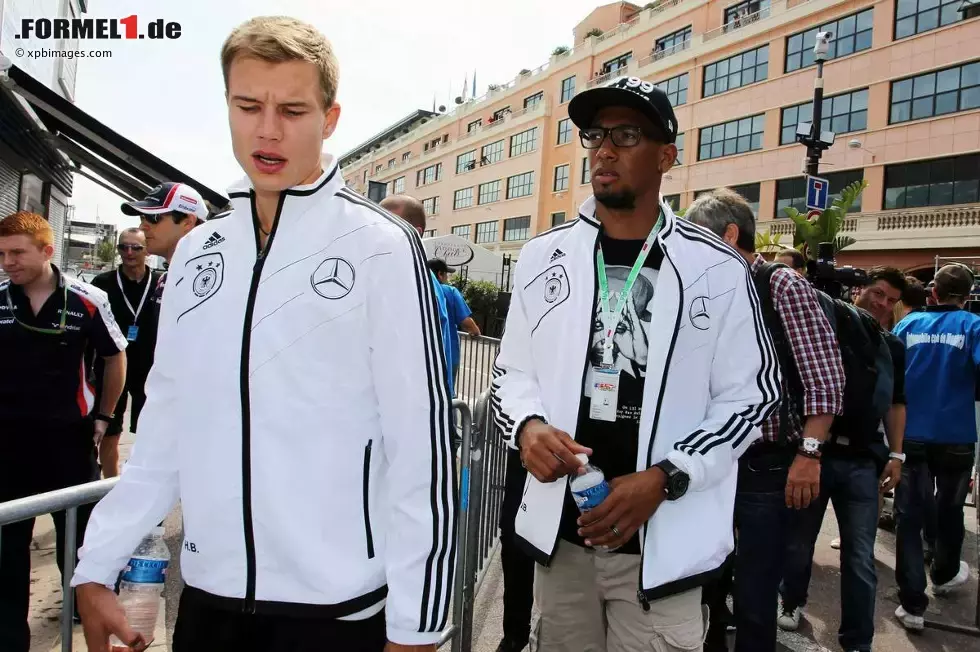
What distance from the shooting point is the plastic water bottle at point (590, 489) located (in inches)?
74.4

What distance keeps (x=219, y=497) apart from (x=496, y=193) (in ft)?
165

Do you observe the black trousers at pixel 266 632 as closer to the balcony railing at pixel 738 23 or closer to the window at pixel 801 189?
the window at pixel 801 189

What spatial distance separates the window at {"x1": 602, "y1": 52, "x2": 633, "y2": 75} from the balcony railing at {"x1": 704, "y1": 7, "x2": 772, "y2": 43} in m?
6.54

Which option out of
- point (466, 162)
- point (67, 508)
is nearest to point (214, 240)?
point (67, 508)

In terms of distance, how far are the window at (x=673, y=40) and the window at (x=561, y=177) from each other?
9.14 m

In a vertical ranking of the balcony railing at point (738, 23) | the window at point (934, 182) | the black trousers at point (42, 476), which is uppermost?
the balcony railing at point (738, 23)

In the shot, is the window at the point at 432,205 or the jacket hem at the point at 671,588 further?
the window at the point at 432,205

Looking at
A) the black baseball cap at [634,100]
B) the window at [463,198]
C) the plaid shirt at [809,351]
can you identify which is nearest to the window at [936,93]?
the plaid shirt at [809,351]

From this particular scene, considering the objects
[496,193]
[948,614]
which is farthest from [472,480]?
[496,193]

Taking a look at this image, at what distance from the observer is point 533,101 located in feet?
156

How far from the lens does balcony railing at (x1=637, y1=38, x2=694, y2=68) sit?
34.0m

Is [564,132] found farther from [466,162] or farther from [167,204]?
[167,204]

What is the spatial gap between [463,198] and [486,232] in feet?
19.0

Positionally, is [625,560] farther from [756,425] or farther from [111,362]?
[111,362]
